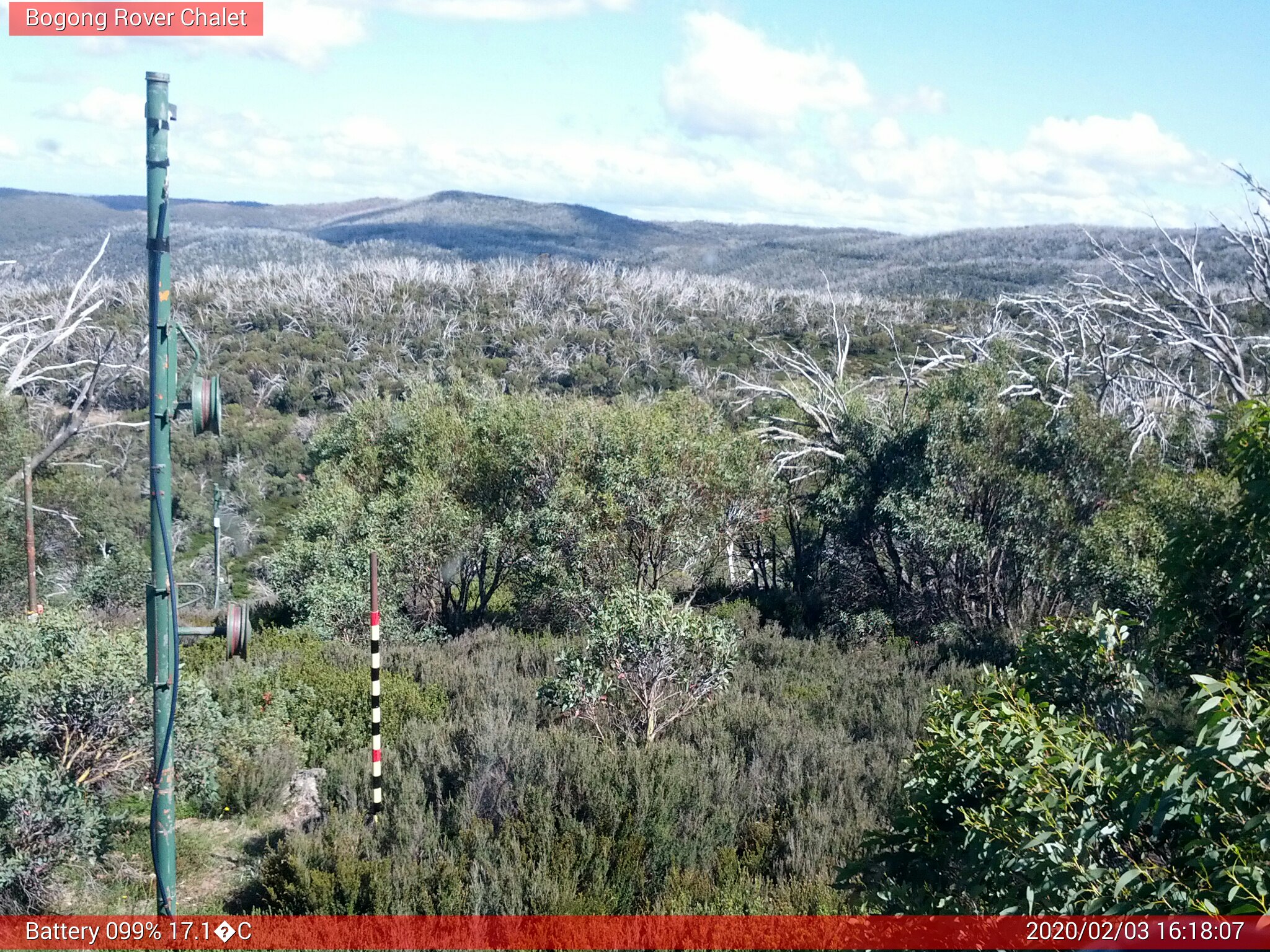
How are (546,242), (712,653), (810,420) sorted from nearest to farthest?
(712,653) → (810,420) → (546,242)

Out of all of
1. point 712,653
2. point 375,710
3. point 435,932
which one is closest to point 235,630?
point 435,932

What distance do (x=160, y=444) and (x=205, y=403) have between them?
0.97ft

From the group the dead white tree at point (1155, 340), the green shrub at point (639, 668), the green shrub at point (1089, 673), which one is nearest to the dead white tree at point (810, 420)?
the dead white tree at point (1155, 340)

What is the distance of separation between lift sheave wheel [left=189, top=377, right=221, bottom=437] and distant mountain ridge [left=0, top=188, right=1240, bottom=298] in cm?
5438

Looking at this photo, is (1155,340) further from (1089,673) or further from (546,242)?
(546,242)

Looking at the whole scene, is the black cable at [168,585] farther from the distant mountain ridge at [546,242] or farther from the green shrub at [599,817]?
the distant mountain ridge at [546,242]

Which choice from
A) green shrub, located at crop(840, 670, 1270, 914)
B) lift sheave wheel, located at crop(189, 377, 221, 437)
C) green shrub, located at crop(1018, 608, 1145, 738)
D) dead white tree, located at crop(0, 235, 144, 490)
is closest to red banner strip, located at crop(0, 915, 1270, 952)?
green shrub, located at crop(840, 670, 1270, 914)

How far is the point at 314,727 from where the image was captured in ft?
32.8

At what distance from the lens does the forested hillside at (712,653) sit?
13.1 feet

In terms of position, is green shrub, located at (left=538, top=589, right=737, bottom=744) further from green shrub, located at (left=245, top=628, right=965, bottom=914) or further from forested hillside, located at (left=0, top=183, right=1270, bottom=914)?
green shrub, located at (left=245, top=628, right=965, bottom=914)

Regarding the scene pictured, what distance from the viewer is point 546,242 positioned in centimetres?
13450

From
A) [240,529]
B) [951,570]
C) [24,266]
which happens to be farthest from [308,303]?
[951,570]

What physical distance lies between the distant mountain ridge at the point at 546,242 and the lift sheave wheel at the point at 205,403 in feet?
178

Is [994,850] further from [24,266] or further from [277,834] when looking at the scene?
[24,266]
